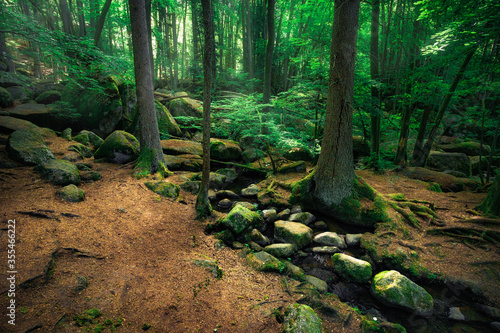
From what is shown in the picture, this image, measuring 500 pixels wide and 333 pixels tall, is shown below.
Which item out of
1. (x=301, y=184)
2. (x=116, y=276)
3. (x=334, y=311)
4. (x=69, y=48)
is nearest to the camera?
(x=116, y=276)

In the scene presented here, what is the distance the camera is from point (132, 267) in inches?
146

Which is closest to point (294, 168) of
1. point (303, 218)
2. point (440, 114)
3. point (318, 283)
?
point (303, 218)

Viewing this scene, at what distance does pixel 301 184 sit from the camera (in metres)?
7.82

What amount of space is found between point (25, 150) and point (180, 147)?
600cm

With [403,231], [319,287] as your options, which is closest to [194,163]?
[319,287]

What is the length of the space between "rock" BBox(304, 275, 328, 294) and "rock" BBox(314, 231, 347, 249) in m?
1.46

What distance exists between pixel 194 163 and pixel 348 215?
7.17m

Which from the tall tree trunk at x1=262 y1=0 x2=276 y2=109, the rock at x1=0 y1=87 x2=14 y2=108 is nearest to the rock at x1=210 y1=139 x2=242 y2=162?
the tall tree trunk at x1=262 y1=0 x2=276 y2=109

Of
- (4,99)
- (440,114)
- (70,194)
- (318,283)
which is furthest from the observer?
(4,99)

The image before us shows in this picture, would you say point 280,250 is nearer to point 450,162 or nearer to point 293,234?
point 293,234

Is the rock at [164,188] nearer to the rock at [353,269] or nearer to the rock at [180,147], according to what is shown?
the rock at [180,147]

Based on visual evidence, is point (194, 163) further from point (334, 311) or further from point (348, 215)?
point (334, 311)

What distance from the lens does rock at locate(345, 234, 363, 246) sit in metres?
5.87

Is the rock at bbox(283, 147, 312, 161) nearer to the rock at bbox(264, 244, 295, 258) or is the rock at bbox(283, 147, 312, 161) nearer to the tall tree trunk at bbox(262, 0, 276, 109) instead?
the tall tree trunk at bbox(262, 0, 276, 109)
